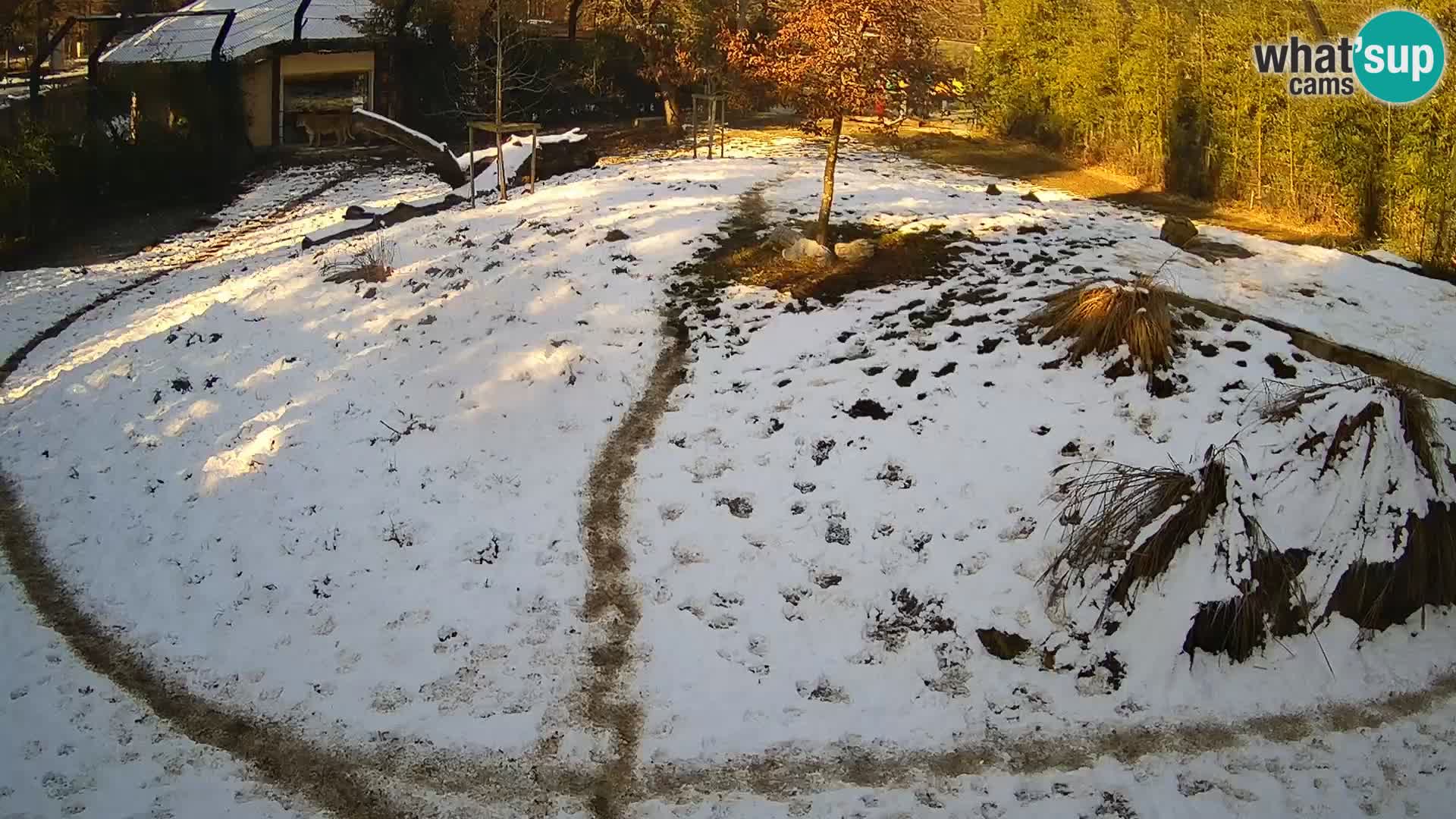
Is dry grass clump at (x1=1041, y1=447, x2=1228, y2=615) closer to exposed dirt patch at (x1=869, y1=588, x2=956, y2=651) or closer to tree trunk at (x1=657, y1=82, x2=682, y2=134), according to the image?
exposed dirt patch at (x1=869, y1=588, x2=956, y2=651)

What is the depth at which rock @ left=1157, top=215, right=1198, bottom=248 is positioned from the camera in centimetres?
1161

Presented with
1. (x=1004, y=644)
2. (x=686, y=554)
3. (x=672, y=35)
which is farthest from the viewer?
(x=672, y=35)

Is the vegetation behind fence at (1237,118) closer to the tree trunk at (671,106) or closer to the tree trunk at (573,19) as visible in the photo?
the tree trunk at (671,106)

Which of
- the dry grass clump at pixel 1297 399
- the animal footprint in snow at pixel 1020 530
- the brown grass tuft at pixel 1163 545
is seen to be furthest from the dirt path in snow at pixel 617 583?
the dry grass clump at pixel 1297 399

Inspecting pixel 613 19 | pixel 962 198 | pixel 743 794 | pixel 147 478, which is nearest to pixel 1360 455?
pixel 743 794

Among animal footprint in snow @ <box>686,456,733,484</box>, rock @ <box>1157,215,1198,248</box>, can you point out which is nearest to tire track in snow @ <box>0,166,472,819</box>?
animal footprint in snow @ <box>686,456,733,484</box>

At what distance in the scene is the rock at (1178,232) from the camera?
11.6 meters

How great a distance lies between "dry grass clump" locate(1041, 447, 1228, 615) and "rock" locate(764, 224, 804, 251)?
5.48 meters

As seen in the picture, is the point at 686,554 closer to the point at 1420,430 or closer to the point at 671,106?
the point at 1420,430

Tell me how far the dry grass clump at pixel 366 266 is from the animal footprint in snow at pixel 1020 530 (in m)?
7.45

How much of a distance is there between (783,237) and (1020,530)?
5.44 m

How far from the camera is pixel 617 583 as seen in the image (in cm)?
Answer: 700
